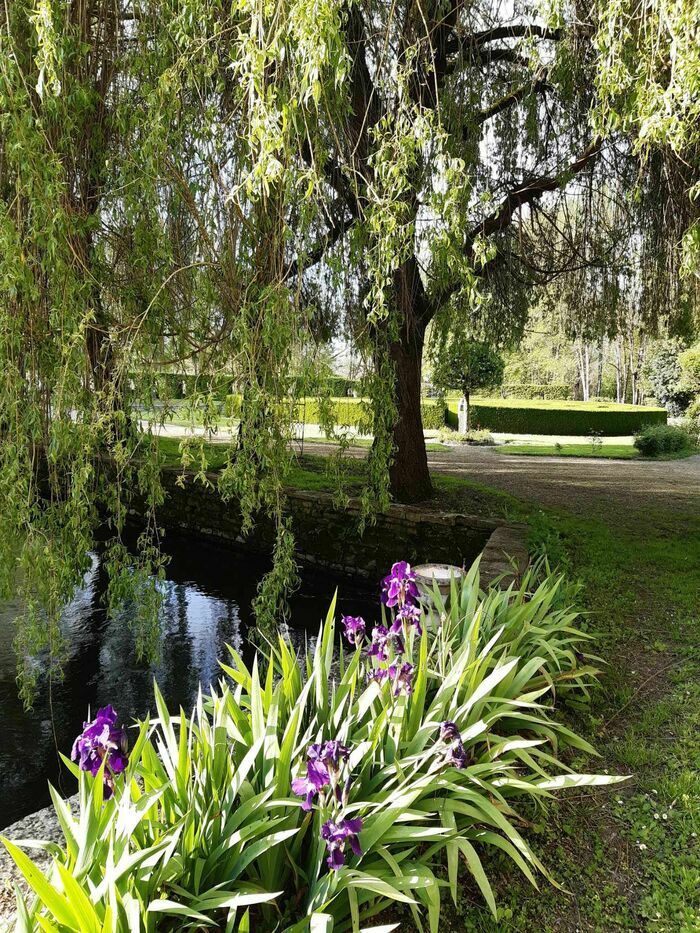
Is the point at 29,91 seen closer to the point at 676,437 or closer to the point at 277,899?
the point at 277,899

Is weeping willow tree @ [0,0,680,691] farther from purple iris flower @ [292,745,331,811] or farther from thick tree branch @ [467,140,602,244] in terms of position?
purple iris flower @ [292,745,331,811]

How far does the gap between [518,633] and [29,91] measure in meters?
3.23

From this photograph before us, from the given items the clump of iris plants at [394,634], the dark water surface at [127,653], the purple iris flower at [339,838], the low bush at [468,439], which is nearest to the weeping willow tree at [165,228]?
the dark water surface at [127,653]

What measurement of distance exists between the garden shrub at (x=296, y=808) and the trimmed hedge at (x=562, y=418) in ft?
53.2

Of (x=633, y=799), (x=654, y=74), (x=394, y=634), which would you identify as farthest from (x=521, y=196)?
(x=633, y=799)

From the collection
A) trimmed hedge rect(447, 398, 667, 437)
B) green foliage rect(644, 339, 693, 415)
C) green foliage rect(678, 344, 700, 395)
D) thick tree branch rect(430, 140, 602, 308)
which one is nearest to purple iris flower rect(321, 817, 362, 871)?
thick tree branch rect(430, 140, 602, 308)

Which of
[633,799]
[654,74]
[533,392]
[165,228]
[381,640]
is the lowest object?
[633,799]

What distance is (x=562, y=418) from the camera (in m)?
18.5

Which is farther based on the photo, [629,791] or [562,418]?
[562,418]

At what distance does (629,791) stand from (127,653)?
3.75 meters

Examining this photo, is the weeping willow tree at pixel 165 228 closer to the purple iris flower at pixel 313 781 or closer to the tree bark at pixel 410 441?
the purple iris flower at pixel 313 781

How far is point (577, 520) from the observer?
6.57 metres

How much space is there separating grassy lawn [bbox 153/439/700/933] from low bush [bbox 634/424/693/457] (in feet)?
29.0

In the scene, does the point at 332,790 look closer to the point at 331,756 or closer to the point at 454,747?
the point at 331,756
